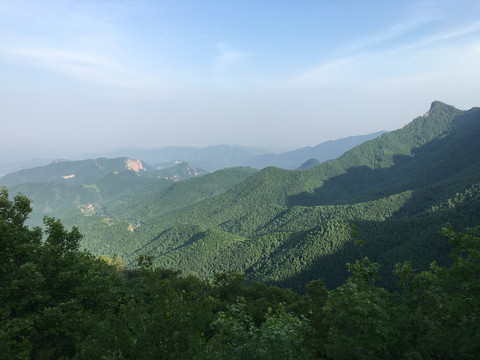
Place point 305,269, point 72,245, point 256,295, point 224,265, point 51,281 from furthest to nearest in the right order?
point 224,265
point 305,269
point 256,295
point 72,245
point 51,281

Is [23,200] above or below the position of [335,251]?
above

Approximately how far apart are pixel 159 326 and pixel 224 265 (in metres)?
180

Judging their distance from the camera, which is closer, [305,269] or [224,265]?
[305,269]

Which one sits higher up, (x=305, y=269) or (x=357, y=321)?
(x=357, y=321)

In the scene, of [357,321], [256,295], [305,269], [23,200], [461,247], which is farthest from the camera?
[305,269]

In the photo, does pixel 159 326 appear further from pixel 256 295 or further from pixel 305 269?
pixel 305 269

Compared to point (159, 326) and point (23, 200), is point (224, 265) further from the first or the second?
point (159, 326)

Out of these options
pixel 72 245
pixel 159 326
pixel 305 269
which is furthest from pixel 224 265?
pixel 159 326

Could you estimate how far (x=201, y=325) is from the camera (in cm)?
1256

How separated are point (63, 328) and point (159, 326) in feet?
48.9

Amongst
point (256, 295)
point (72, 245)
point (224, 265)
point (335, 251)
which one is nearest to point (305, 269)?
point (335, 251)

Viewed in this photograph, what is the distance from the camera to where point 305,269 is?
479 ft

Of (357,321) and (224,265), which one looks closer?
(357,321)

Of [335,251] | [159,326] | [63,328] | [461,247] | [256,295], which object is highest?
[461,247]
